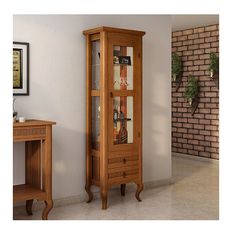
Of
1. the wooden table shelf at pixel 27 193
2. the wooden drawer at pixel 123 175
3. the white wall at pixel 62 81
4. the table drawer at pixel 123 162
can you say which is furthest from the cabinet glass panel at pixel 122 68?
the wooden table shelf at pixel 27 193

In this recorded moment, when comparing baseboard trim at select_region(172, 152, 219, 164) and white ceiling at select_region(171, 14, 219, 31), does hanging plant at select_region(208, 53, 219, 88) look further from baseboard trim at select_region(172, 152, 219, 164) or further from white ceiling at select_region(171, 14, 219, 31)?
baseboard trim at select_region(172, 152, 219, 164)

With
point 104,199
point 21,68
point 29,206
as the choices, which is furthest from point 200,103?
point 29,206

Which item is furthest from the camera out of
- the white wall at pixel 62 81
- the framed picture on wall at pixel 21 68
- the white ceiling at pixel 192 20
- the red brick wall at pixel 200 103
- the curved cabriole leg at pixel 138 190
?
the red brick wall at pixel 200 103

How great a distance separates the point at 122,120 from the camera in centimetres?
453

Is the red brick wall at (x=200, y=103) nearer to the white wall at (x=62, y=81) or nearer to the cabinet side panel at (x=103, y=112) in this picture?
the white wall at (x=62, y=81)

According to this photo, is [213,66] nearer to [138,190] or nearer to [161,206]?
[138,190]

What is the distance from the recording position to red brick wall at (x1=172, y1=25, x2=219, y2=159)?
7.25m

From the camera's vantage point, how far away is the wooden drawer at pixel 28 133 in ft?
11.8

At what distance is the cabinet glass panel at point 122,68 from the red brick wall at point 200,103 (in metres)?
3.08

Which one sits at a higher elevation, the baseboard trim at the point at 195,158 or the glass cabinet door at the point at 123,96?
the glass cabinet door at the point at 123,96
